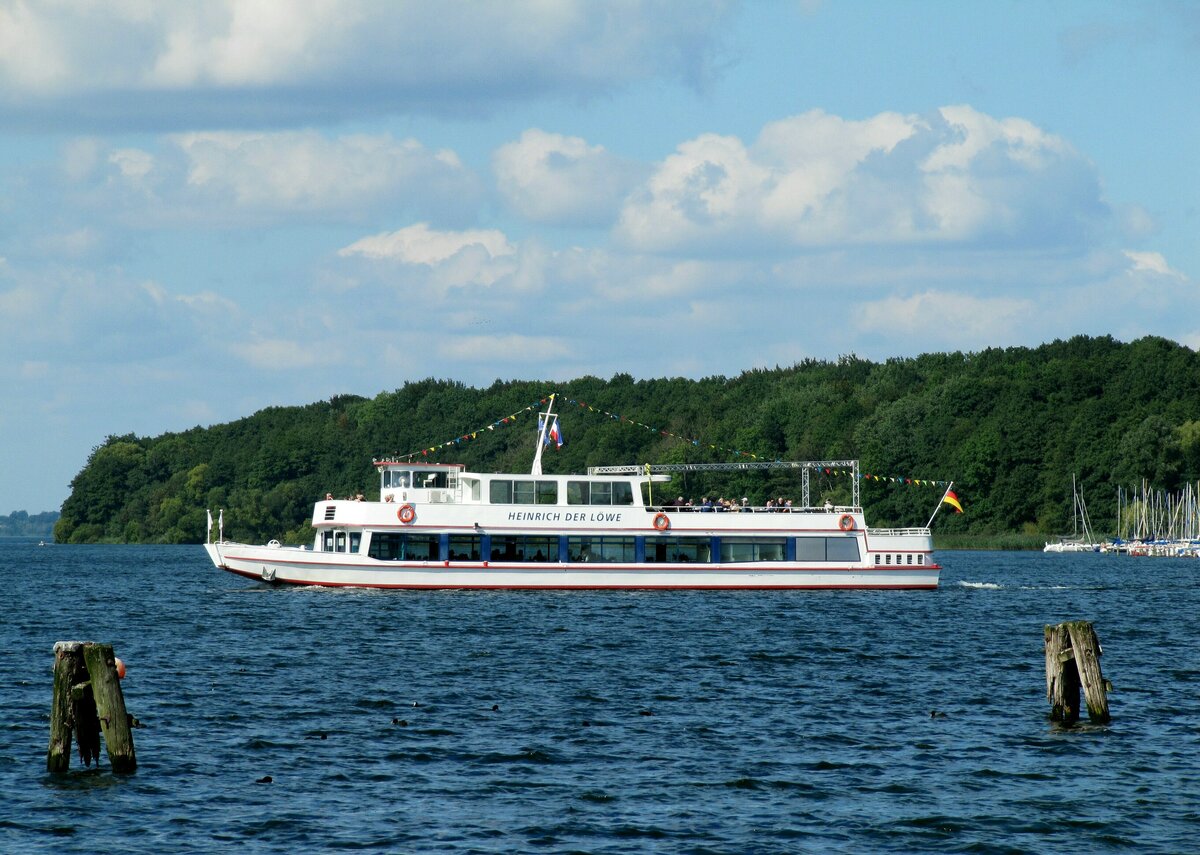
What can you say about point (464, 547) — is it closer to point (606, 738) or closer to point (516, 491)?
point (516, 491)

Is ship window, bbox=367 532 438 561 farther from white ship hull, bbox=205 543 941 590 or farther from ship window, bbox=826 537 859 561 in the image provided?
ship window, bbox=826 537 859 561

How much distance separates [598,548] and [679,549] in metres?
3.63

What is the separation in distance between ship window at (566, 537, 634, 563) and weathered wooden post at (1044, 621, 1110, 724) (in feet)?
117

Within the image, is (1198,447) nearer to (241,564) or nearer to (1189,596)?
(1189,596)

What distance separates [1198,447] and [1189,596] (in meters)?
75.6

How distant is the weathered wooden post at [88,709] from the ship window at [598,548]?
40.2 m

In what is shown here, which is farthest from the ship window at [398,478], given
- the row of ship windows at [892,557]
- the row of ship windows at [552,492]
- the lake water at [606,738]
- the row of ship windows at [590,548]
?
the row of ship windows at [892,557]

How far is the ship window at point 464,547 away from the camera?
66.8 meters

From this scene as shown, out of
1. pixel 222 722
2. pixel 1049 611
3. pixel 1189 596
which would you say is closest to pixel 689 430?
pixel 1189 596

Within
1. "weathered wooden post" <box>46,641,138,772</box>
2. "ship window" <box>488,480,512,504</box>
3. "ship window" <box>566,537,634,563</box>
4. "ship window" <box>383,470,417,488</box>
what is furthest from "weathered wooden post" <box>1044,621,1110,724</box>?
"ship window" <box>383,470,417,488</box>

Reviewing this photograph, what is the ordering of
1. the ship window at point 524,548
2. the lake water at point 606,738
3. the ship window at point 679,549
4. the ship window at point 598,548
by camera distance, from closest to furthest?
1. the lake water at point 606,738
2. the ship window at point 524,548
3. the ship window at point 598,548
4. the ship window at point 679,549

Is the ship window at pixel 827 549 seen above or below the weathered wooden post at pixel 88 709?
above

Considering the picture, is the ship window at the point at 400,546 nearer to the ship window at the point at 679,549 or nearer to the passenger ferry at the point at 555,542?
the passenger ferry at the point at 555,542

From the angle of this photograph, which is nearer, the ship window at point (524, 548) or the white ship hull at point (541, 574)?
the white ship hull at point (541, 574)
